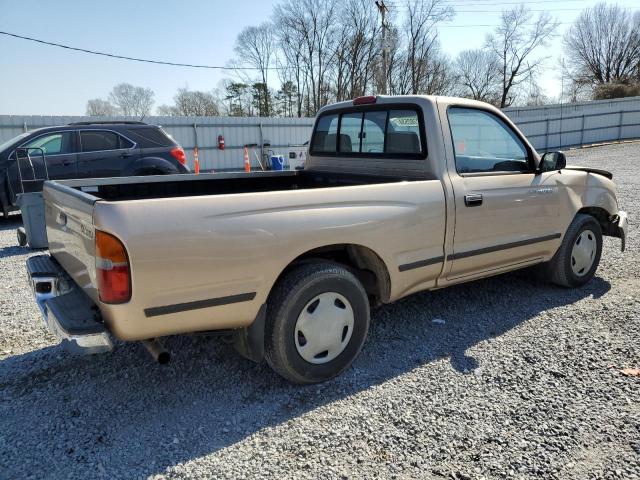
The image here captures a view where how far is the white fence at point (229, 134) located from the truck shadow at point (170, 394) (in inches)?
598

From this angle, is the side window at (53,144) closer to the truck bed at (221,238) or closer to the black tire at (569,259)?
the truck bed at (221,238)

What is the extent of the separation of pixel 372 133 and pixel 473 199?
3.57 ft

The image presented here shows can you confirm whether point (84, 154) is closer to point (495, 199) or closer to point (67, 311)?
point (67, 311)

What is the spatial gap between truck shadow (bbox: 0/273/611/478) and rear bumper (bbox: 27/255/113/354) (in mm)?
516

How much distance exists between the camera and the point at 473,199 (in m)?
3.68

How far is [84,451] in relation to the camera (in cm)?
249

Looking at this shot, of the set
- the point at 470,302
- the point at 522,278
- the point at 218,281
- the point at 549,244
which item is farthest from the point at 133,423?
the point at 522,278

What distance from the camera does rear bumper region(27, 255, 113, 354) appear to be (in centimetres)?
246


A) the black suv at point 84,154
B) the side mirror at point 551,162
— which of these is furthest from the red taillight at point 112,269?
the black suv at point 84,154

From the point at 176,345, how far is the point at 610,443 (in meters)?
2.88

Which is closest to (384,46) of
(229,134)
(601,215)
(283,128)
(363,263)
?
(283,128)

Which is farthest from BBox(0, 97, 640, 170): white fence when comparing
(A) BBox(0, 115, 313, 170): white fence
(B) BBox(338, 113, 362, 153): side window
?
(B) BBox(338, 113, 362, 153): side window

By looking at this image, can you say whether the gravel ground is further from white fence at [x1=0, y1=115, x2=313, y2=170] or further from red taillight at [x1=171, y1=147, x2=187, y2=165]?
white fence at [x1=0, y1=115, x2=313, y2=170]

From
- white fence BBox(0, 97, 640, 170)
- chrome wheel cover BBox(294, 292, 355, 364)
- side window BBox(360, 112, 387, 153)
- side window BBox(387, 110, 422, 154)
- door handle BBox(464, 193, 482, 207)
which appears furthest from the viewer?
white fence BBox(0, 97, 640, 170)
